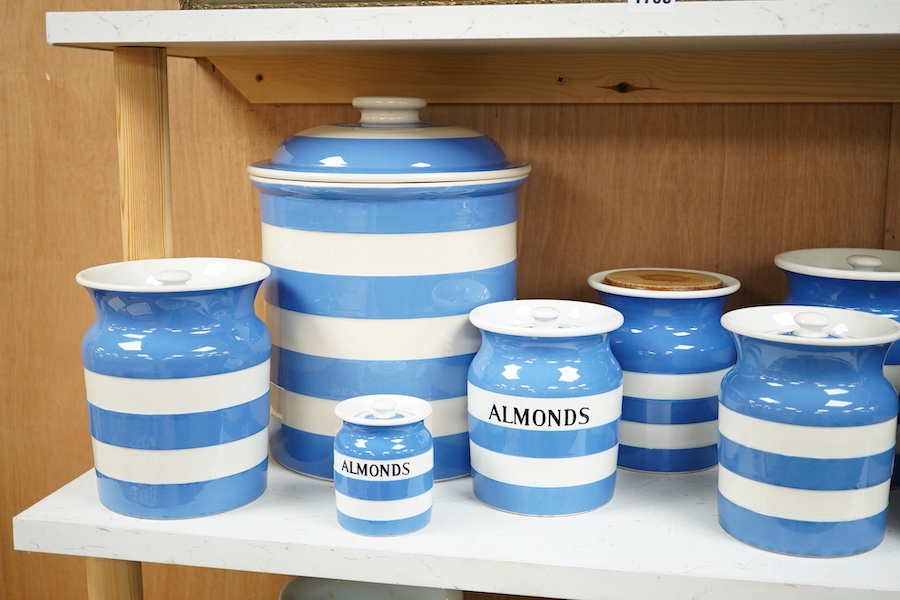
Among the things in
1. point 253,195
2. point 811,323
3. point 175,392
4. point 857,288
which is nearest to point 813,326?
point 811,323

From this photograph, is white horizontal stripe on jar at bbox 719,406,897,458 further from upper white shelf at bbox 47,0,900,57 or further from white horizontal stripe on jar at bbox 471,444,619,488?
upper white shelf at bbox 47,0,900,57

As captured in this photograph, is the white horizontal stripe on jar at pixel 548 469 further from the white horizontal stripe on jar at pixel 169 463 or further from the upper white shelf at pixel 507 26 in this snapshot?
the upper white shelf at pixel 507 26

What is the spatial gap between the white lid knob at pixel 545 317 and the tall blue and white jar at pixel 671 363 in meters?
0.08

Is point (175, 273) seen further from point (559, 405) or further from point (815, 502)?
point (815, 502)

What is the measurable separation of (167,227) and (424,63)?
12.4 inches

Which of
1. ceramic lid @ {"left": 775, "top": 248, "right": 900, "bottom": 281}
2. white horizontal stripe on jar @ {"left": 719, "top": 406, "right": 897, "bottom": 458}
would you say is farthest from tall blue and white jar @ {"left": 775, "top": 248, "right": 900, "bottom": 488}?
white horizontal stripe on jar @ {"left": 719, "top": 406, "right": 897, "bottom": 458}

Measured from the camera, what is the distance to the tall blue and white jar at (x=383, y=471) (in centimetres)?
68

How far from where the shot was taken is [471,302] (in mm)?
781

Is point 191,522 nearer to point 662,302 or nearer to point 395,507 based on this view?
point 395,507

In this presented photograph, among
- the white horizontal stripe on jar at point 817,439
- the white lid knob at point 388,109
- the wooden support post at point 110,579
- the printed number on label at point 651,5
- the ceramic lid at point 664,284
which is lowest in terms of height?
the wooden support post at point 110,579

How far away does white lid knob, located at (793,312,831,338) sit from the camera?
2.19 ft

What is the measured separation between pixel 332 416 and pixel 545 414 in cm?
19

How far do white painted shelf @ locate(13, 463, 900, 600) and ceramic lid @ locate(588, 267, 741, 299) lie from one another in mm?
171

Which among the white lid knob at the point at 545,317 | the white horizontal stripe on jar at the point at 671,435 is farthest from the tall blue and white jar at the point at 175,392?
the white horizontal stripe on jar at the point at 671,435
